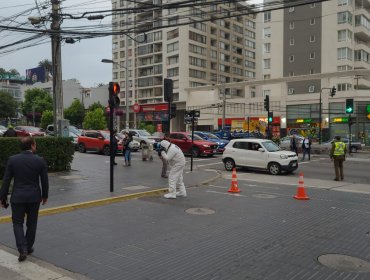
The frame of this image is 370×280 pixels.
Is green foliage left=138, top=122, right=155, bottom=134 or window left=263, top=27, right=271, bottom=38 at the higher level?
window left=263, top=27, right=271, bottom=38

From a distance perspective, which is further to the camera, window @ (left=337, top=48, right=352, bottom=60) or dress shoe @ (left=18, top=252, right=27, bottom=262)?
window @ (left=337, top=48, right=352, bottom=60)

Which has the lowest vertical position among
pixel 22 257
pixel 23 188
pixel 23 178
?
pixel 22 257

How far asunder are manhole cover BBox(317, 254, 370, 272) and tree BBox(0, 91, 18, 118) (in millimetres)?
86304

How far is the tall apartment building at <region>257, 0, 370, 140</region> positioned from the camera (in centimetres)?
5055

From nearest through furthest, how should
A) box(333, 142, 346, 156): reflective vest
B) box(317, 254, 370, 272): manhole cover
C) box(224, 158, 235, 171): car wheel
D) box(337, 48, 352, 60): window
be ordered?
1. box(317, 254, 370, 272): manhole cover
2. box(333, 142, 346, 156): reflective vest
3. box(224, 158, 235, 171): car wheel
4. box(337, 48, 352, 60): window

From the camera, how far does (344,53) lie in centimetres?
5616

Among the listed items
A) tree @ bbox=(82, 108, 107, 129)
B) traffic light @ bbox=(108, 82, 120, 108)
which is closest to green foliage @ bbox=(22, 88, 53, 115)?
tree @ bbox=(82, 108, 107, 129)

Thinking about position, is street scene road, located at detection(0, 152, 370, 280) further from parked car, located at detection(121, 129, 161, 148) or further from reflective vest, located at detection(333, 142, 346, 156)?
parked car, located at detection(121, 129, 161, 148)

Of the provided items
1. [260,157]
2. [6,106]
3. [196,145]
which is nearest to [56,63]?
[260,157]

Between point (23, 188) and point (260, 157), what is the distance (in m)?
14.1

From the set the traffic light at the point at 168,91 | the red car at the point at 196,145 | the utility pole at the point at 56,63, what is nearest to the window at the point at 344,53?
the red car at the point at 196,145

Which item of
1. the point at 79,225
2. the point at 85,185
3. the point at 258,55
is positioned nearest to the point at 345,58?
the point at 258,55

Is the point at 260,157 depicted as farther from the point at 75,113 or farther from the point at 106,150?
the point at 75,113

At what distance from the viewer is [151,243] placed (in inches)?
270
